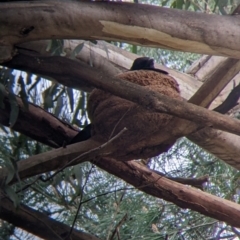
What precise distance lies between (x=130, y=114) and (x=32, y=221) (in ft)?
1.85

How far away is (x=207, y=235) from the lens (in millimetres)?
2857

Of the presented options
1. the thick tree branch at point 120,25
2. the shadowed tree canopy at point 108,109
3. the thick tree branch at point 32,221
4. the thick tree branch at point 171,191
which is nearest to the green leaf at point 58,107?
the shadowed tree canopy at point 108,109

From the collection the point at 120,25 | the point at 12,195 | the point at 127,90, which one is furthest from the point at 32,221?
the point at 120,25

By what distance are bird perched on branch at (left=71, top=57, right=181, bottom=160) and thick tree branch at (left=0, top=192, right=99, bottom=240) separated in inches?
15.3

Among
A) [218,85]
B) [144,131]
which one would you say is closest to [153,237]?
[144,131]

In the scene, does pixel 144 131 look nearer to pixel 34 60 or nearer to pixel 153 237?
pixel 34 60

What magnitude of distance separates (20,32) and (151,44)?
0.35 m

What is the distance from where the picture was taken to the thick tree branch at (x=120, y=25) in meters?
1.60

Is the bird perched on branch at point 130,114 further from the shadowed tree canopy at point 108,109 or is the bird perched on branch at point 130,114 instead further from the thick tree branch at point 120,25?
the thick tree branch at point 120,25

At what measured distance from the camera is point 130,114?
1952mm

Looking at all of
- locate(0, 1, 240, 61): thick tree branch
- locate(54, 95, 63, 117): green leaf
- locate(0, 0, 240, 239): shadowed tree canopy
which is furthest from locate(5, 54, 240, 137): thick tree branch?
locate(54, 95, 63, 117): green leaf

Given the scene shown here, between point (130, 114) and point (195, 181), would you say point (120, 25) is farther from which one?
point (195, 181)

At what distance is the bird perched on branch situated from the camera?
1.94 m

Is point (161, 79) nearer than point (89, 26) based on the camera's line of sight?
No
